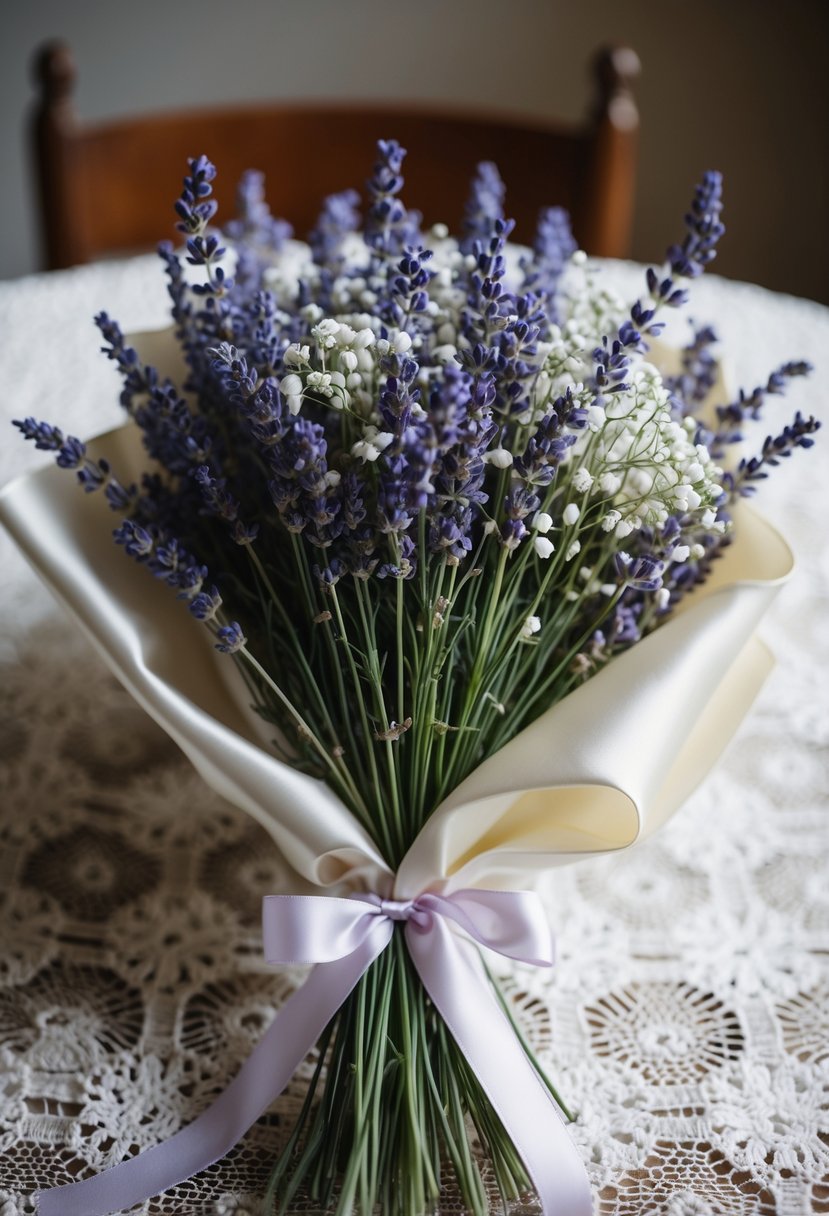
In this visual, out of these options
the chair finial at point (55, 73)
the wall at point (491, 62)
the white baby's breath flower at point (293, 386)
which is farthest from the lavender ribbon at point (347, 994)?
the wall at point (491, 62)

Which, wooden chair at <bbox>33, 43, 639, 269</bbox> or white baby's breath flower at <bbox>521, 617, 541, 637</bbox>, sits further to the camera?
wooden chair at <bbox>33, 43, 639, 269</bbox>

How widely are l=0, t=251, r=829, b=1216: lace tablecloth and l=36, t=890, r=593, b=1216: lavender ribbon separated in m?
0.02

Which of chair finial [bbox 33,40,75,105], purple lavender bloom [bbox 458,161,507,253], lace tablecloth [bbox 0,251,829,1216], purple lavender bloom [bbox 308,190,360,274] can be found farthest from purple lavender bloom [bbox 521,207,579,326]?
chair finial [bbox 33,40,75,105]

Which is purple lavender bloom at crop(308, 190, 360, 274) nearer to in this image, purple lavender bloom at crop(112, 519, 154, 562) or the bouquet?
the bouquet

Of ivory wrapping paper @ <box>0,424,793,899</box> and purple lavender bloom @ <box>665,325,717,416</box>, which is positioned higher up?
purple lavender bloom @ <box>665,325,717,416</box>

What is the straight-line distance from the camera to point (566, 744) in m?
0.68

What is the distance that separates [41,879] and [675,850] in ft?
1.52

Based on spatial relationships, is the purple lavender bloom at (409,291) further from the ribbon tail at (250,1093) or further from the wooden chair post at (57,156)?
the wooden chair post at (57,156)

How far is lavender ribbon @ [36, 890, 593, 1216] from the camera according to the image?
0.64 metres

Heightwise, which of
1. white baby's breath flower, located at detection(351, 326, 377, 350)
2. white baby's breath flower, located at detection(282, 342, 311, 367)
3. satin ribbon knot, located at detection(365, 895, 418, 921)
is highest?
white baby's breath flower, located at detection(351, 326, 377, 350)

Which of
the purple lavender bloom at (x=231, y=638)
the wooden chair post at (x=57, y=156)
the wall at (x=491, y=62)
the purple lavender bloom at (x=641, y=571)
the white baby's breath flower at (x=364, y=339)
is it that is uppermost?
the wall at (x=491, y=62)

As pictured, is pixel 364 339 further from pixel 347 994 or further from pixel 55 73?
pixel 55 73

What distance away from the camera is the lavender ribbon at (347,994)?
2.09ft

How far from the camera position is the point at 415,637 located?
0.64 metres
